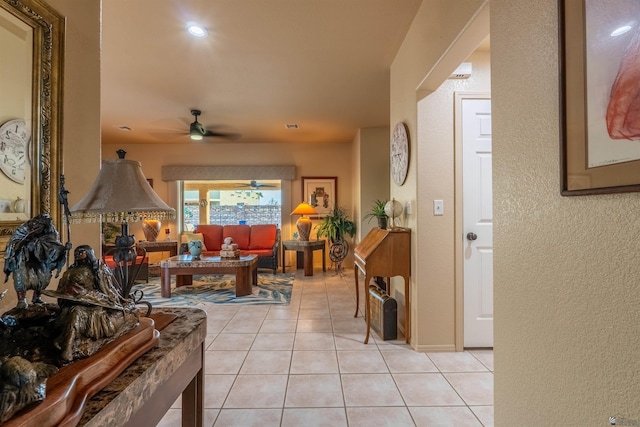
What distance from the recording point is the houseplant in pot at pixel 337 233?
18.9 ft

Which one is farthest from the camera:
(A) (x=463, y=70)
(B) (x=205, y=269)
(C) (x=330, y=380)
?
(B) (x=205, y=269)

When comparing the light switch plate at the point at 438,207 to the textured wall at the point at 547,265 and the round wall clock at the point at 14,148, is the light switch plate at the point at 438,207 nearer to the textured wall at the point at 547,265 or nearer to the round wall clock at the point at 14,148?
the textured wall at the point at 547,265

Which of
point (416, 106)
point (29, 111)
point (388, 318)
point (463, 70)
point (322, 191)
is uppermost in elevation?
point (463, 70)

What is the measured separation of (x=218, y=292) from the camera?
4.44 meters

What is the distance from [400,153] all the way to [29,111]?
2.55 metres

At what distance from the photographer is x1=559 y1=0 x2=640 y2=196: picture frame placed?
74cm

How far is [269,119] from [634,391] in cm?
480

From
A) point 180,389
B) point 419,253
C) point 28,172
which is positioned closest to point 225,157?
point 419,253

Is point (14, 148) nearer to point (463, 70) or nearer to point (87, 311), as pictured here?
point (87, 311)

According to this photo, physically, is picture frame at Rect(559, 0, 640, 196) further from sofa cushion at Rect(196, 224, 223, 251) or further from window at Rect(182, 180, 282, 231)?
window at Rect(182, 180, 282, 231)

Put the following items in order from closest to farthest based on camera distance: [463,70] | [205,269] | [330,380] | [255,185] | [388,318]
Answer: [330,380], [463,70], [388,318], [205,269], [255,185]

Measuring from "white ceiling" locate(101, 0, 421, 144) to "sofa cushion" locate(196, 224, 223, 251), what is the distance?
6.50 ft

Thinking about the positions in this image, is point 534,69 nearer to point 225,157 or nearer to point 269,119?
point 269,119

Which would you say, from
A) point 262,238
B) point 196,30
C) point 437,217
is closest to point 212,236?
point 262,238
